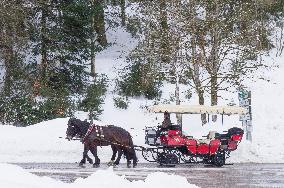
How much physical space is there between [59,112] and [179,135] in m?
12.1

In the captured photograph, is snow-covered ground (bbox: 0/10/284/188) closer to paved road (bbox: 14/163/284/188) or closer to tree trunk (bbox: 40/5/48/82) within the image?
paved road (bbox: 14/163/284/188)

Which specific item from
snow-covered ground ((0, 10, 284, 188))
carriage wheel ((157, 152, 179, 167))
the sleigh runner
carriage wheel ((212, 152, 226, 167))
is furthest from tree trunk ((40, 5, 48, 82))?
carriage wheel ((212, 152, 226, 167))

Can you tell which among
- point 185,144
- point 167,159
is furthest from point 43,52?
point 185,144

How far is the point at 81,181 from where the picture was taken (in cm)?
1038

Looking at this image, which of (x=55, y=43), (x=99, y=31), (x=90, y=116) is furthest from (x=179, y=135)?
(x=99, y=31)

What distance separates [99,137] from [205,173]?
3951 millimetres

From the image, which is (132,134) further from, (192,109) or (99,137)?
(99,137)

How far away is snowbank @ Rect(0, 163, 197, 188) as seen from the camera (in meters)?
9.25

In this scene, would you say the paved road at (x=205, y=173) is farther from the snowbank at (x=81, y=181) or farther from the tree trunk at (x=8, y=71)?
the tree trunk at (x=8, y=71)

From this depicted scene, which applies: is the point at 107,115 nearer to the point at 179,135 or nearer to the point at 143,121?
the point at 143,121

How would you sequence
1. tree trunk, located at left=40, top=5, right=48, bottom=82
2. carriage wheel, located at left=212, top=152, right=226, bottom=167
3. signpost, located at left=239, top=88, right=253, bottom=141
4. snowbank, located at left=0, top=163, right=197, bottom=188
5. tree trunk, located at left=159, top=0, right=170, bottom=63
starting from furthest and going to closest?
tree trunk, located at left=40, top=5, right=48, bottom=82 < tree trunk, located at left=159, top=0, right=170, bottom=63 < signpost, located at left=239, top=88, right=253, bottom=141 < carriage wheel, located at left=212, top=152, right=226, bottom=167 < snowbank, located at left=0, top=163, right=197, bottom=188

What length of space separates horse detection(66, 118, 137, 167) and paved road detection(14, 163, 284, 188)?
544 millimetres

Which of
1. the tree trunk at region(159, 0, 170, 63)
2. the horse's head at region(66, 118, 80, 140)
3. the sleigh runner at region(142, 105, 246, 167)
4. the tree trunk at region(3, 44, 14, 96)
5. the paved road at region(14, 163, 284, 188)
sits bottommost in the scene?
the paved road at region(14, 163, 284, 188)

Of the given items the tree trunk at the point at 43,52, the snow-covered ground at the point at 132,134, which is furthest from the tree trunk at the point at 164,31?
the tree trunk at the point at 43,52
